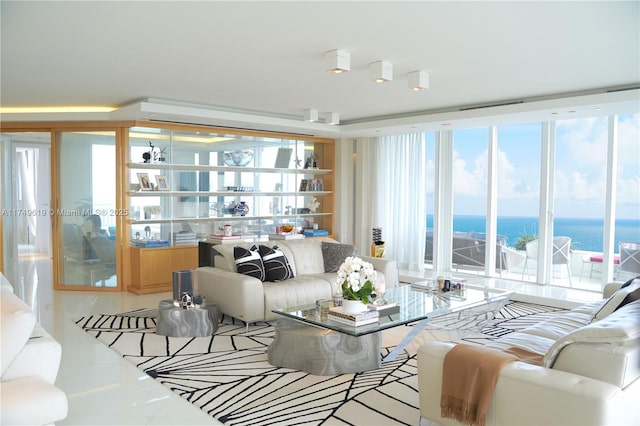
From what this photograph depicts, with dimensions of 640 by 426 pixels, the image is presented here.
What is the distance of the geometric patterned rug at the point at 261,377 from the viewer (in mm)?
3219

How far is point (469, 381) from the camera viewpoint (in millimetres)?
2559

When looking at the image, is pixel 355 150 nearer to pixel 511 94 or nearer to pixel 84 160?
pixel 511 94

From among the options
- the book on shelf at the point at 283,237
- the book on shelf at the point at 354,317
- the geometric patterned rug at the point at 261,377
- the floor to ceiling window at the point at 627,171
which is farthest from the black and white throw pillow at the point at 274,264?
the floor to ceiling window at the point at 627,171

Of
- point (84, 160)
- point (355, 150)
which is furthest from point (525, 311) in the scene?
point (84, 160)

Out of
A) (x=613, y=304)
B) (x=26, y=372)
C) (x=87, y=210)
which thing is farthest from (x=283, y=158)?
(x=26, y=372)

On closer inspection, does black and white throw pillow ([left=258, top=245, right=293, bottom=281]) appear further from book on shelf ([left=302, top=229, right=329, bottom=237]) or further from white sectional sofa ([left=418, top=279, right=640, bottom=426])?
white sectional sofa ([left=418, top=279, right=640, bottom=426])

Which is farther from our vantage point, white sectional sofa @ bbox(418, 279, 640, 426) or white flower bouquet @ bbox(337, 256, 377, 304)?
white flower bouquet @ bbox(337, 256, 377, 304)

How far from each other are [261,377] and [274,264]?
6.20ft

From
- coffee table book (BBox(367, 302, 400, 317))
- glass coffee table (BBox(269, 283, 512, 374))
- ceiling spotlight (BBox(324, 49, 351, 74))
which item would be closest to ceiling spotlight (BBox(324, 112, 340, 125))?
ceiling spotlight (BBox(324, 49, 351, 74))

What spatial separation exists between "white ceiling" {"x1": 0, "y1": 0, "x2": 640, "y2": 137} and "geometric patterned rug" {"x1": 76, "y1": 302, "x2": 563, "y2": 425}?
254cm

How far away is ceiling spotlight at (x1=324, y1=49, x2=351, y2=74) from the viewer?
4.06m

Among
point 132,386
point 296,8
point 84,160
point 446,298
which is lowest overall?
point 132,386

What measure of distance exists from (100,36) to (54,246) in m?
4.45

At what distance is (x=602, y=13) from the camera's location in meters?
3.25
